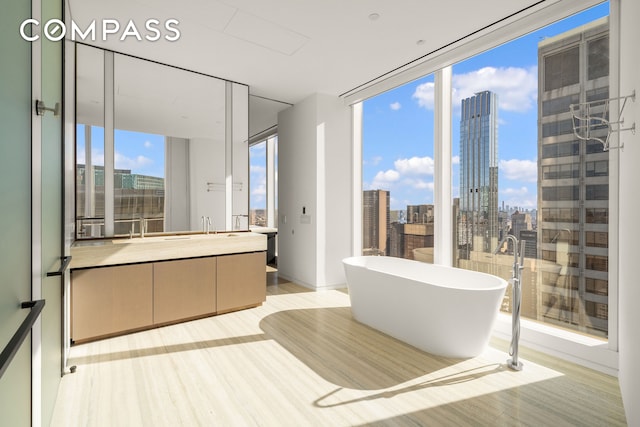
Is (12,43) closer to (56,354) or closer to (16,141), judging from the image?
(16,141)

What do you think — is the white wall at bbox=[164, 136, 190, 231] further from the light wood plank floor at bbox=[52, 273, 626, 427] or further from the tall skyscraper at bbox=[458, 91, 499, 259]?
the tall skyscraper at bbox=[458, 91, 499, 259]

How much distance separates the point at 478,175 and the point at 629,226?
1478mm

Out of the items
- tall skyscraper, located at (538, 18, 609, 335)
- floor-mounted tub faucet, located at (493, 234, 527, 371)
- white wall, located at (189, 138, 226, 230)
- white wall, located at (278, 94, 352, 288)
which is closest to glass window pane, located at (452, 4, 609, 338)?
tall skyscraper, located at (538, 18, 609, 335)

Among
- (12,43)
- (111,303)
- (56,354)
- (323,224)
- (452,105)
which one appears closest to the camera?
(12,43)

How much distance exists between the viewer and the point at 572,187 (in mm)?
2529

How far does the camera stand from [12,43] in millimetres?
1049

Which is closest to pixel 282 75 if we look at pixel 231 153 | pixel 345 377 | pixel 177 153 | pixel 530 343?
pixel 231 153

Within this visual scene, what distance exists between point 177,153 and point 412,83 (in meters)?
2.96


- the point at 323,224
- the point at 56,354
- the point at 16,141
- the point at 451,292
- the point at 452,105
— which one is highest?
the point at 452,105

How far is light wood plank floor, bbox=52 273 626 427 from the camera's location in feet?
5.86

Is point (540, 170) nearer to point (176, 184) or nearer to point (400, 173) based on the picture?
point (400, 173)

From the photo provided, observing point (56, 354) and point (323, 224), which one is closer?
point (56, 354)

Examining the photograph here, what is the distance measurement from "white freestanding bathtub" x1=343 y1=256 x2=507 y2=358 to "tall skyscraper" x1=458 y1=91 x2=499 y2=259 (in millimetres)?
482

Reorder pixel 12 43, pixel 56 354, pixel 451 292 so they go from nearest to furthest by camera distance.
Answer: pixel 12 43
pixel 56 354
pixel 451 292
